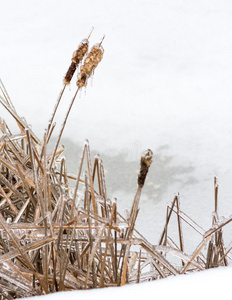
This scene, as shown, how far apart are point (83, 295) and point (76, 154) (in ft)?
2.63

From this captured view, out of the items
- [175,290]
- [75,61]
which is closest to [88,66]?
[75,61]

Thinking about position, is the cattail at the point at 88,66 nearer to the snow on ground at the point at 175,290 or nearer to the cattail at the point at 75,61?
the cattail at the point at 75,61

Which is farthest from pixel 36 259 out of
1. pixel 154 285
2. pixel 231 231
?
pixel 231 231

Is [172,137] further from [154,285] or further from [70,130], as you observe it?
[154,285]

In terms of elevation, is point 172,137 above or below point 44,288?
above

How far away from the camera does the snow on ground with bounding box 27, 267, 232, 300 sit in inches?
10.7

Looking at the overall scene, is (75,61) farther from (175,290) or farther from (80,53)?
(175,290)

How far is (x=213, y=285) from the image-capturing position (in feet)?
0.91

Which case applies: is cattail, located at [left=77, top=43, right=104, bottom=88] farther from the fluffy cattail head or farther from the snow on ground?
the snow on ground

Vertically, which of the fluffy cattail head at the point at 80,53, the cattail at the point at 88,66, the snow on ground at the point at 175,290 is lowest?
the snow on ground at the point at 175,290

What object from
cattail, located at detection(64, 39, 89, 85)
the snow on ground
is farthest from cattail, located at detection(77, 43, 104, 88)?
the snow on ground

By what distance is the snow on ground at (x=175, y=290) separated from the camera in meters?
0.27

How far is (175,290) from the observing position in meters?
0.28

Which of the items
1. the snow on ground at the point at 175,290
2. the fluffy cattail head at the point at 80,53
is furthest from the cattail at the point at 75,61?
the snow on ground at the point at 175,290
